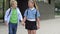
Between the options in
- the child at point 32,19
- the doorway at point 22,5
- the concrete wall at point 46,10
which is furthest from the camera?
the concrete wall at point 46,10

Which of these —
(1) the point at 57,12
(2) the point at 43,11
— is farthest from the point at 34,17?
(1) the point at 57,12

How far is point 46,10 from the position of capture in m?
23.6

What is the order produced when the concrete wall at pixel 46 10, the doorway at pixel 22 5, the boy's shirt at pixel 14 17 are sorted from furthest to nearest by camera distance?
the concrete wall at pixel 46 10
the doorway at pixel 22 5
the boy's shirt at pixel 14 17

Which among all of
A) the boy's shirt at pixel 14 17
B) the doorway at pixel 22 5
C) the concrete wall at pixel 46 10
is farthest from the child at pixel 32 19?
the concrete wall at pixel 46 10

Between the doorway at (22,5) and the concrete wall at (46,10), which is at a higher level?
the doorway at (22,5)

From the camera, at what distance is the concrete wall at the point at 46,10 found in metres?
23.0

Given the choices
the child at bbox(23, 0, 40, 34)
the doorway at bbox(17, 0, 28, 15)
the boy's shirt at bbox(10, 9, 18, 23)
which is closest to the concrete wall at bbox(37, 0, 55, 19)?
the doorway at bbox(17, 0, 28, 15)

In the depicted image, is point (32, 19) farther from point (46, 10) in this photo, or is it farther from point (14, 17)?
point (46, 10)

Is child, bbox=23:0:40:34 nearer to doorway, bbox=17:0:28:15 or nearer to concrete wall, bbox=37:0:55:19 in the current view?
doorway, bbox=17:0:28:15

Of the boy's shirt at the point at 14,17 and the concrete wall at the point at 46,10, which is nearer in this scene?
the boy's shirt at the point at 14,17

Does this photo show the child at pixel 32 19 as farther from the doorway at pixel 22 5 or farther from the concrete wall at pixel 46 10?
the concrete wall at pixel 46 10

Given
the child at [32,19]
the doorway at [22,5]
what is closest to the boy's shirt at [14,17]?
the child at [32,19]

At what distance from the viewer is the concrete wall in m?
23.0

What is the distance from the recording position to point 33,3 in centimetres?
808
